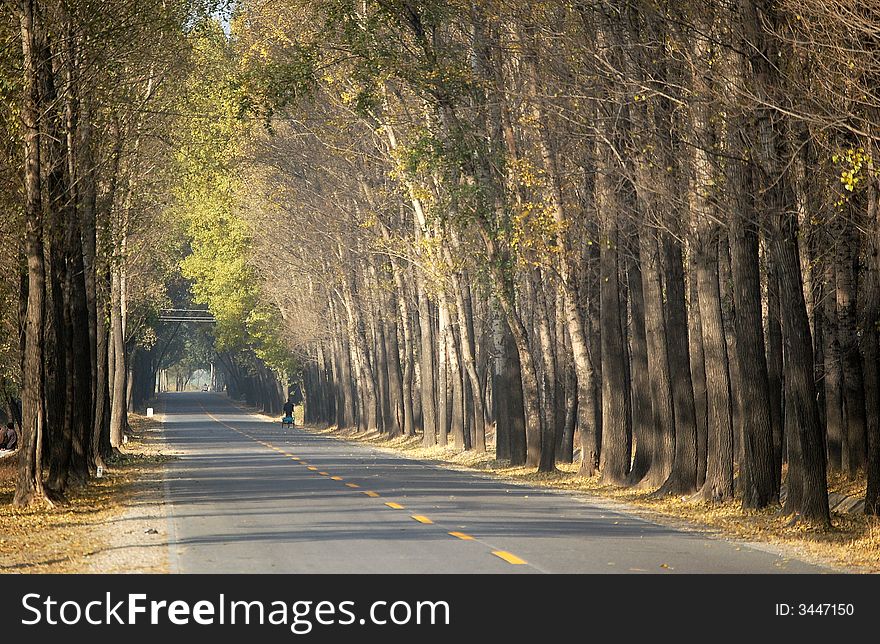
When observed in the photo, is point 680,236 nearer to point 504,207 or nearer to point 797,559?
point 504,207

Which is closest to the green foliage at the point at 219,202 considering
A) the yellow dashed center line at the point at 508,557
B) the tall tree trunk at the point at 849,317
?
the tall tree trunk at the point at 849,317

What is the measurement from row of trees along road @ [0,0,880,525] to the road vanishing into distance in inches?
112

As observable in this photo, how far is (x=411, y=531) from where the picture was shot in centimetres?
1966

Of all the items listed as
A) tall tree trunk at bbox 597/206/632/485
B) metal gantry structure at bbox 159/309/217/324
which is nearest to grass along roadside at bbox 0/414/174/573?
tall tree trunk at bbox 597/206/632/485

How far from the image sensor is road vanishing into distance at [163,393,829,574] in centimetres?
1580

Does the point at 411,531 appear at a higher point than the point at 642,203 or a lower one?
lower

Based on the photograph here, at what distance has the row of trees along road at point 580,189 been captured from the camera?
21.7 m

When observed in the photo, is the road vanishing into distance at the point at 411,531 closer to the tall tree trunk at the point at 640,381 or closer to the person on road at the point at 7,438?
the tall tree trunk at the point at 640,381

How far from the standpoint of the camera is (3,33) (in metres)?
25.4

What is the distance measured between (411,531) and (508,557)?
3443mm

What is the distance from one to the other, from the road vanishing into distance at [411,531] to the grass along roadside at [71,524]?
90 cm

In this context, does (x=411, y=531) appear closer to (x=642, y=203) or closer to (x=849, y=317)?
(x=849, y=317)

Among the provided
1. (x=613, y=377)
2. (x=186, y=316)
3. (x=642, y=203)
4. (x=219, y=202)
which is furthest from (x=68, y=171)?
(x=186, y=316)

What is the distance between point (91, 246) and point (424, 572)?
71.2 ft
